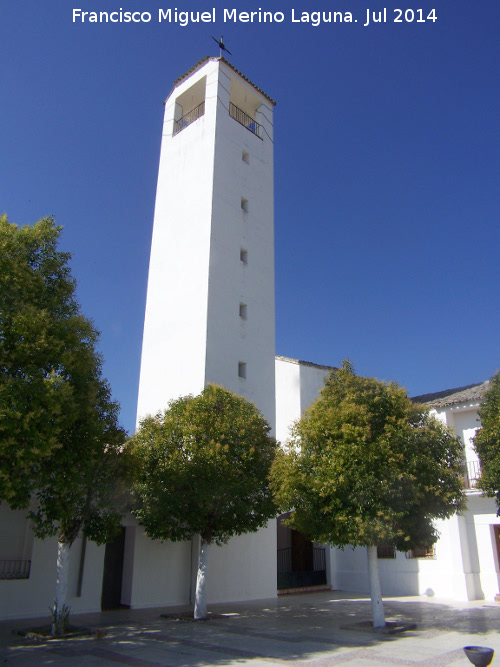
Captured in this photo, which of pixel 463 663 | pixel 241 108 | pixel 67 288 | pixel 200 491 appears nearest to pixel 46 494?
pixel 200 491

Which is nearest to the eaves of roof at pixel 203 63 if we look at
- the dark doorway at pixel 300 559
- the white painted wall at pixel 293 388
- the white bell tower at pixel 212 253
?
the white bell tower at pixel 212 253

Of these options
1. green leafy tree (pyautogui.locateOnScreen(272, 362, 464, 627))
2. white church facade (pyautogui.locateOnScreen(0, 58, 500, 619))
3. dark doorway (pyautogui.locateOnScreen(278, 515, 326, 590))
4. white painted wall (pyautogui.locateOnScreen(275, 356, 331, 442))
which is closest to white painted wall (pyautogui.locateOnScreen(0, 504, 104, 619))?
white church facade (pyautogui.locateOnScreen(0, 58, 500, 619))

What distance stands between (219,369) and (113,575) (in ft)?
25.5

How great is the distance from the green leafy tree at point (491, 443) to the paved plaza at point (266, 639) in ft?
10.9

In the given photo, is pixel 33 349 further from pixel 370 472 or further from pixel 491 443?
pixel 491 443

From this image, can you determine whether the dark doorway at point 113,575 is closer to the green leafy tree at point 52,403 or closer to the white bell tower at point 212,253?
the green leafy tree at point 52,403

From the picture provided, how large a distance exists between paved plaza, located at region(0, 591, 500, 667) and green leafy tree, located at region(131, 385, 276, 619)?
195 cm

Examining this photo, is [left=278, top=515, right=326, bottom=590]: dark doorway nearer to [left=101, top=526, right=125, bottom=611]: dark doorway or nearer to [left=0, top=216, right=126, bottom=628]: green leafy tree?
[left=101, top=526, right=125, bottom=611]: dark doorway

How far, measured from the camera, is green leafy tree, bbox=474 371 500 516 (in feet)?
46.3

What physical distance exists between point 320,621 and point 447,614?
3.90 m

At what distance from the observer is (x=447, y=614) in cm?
1545

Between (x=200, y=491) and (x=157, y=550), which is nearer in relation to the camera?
(x=200, y=491)

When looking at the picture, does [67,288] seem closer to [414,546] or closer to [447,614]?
[414,546]

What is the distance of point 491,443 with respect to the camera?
14.4 m
